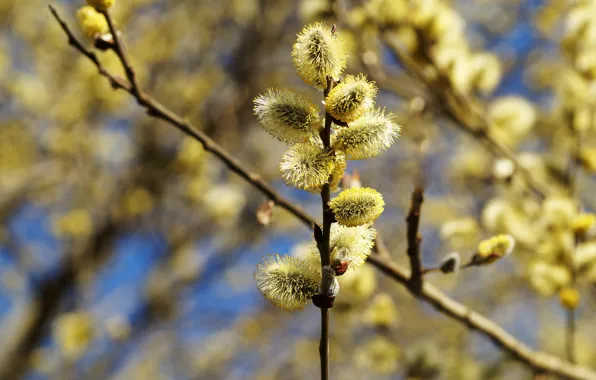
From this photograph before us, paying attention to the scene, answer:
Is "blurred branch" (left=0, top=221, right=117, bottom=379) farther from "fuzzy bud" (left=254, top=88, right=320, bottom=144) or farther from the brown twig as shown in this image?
"fuzzy bud" (left=254, top=88, right=320, bottom=144)

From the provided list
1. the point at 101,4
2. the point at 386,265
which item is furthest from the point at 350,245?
the point at 101,4

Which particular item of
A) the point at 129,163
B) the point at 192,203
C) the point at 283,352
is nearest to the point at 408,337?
the point at 283,352

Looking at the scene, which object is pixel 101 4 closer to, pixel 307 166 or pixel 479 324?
pixel 307 166

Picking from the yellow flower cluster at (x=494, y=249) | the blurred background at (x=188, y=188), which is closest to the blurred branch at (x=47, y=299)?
the blurred background at (x=188, y=188)

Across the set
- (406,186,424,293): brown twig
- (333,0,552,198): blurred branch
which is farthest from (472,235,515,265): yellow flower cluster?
(333,0,552,198): blurred branch

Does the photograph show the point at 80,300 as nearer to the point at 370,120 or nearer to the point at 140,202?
the point at 140,202
